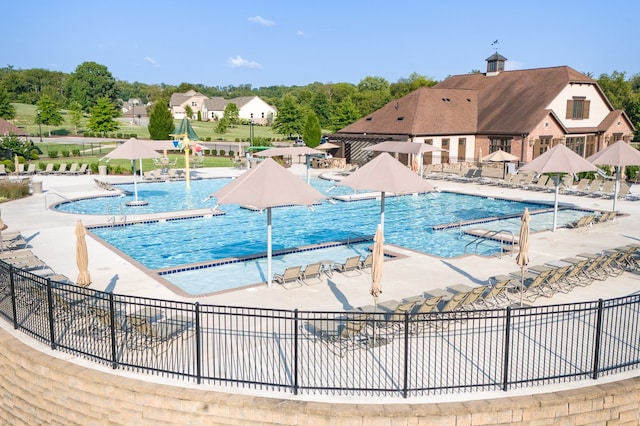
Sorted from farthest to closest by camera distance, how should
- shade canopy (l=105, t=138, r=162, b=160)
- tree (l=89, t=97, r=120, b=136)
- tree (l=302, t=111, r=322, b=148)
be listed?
tree (l=89, t=97, r=120, b=136) < tree (l=302, t=111, r=322, b=148) < shade canopy (l=105, t=138, r=162, b=160)

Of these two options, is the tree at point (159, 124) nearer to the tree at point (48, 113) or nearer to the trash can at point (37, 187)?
the trash can at point (37, 187)

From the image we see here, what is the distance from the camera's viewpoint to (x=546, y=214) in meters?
26.1

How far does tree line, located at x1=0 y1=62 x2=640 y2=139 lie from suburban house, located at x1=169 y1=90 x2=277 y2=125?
393 centimetres

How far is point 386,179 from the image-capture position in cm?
1647

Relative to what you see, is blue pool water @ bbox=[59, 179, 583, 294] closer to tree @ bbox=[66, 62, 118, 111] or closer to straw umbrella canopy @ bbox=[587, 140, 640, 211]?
straw umbrella canopy @ bbox=[587, 140, 640, 211]

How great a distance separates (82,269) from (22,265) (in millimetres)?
3908

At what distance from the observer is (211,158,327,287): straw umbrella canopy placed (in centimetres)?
1380

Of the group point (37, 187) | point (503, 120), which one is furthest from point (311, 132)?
point (37, 187)

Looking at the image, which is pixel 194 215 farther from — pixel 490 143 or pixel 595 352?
pixel 490 143

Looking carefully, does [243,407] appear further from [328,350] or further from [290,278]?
[290,278]

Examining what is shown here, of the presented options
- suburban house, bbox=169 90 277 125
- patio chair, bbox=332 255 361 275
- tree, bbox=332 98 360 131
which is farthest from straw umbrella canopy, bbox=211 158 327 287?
suburban house, bbox=169 90 277 125

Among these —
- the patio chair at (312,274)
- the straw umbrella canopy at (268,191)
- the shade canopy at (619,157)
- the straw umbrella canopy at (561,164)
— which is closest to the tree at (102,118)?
the shade canopy at (619,157)

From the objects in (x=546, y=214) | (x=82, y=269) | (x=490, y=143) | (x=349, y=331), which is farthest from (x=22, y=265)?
(x=490, y=143)

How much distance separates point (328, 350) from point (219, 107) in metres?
127
